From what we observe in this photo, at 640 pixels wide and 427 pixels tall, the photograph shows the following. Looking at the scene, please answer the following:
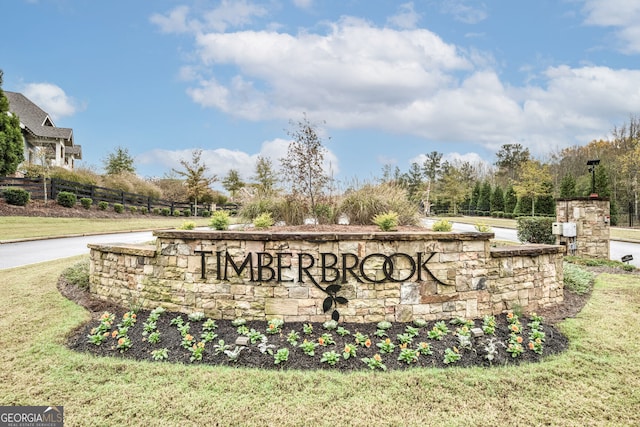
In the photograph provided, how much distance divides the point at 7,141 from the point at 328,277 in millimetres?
25154

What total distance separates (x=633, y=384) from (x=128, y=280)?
20.3ft

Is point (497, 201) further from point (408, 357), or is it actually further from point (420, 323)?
point (408, 357)

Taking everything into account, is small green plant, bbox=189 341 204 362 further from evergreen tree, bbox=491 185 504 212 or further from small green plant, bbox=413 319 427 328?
evergreen tree, bbox=491 185 504 212

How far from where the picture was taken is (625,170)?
2612 cm

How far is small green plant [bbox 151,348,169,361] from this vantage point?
13.5 ft

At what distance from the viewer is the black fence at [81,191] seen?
20391 mm

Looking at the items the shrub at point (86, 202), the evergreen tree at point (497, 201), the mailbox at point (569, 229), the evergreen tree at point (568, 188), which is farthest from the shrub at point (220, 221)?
the evergreen tree at point (497, 201)

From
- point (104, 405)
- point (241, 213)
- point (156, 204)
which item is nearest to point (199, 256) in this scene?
point (104, 405)

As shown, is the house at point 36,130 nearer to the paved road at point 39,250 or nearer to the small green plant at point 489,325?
the paved road at point 39,250

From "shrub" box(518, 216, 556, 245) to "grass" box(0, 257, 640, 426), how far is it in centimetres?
782

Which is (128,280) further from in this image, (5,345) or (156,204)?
(156,204)

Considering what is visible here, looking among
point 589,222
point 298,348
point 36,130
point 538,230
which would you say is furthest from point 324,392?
point 36,130

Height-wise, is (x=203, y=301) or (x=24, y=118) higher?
(x=24, y=118)

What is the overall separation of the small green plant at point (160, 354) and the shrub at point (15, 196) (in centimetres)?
1958
